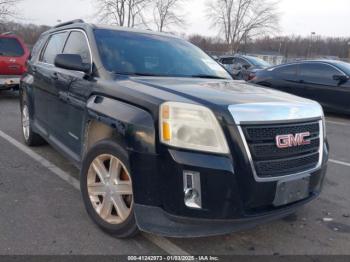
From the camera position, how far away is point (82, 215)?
3.56 m

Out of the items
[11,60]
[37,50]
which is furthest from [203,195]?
[11,60]

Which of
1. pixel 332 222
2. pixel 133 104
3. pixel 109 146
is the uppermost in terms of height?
pixel 133 104

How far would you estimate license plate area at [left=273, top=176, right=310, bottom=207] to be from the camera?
282 cm

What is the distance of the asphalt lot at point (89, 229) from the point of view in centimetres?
303

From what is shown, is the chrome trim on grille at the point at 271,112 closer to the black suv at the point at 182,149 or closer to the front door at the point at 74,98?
the black suv at the point at 182,149

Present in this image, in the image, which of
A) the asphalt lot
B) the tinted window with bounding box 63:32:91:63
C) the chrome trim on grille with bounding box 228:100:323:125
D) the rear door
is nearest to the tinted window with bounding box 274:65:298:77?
the asphalt lot

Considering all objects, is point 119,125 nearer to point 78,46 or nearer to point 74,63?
point 74,63

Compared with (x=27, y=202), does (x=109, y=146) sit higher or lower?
higher

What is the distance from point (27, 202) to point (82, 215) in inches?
25.4

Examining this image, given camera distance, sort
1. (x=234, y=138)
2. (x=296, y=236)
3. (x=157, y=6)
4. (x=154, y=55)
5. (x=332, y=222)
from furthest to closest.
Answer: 1. (x=157, y=6)
2. (x=154, y=55)
3. (x=332, y=222)
4. (x=296, y=236)
5. (x=234, y=138)

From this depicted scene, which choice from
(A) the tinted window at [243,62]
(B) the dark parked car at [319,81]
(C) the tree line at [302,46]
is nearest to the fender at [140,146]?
(B) the dark parked car at [319,81]

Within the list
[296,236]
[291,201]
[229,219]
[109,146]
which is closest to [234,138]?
[229,219]

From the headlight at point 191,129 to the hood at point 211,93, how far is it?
12 cm

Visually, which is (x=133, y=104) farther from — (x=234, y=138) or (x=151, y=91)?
(x=234, y=138)
